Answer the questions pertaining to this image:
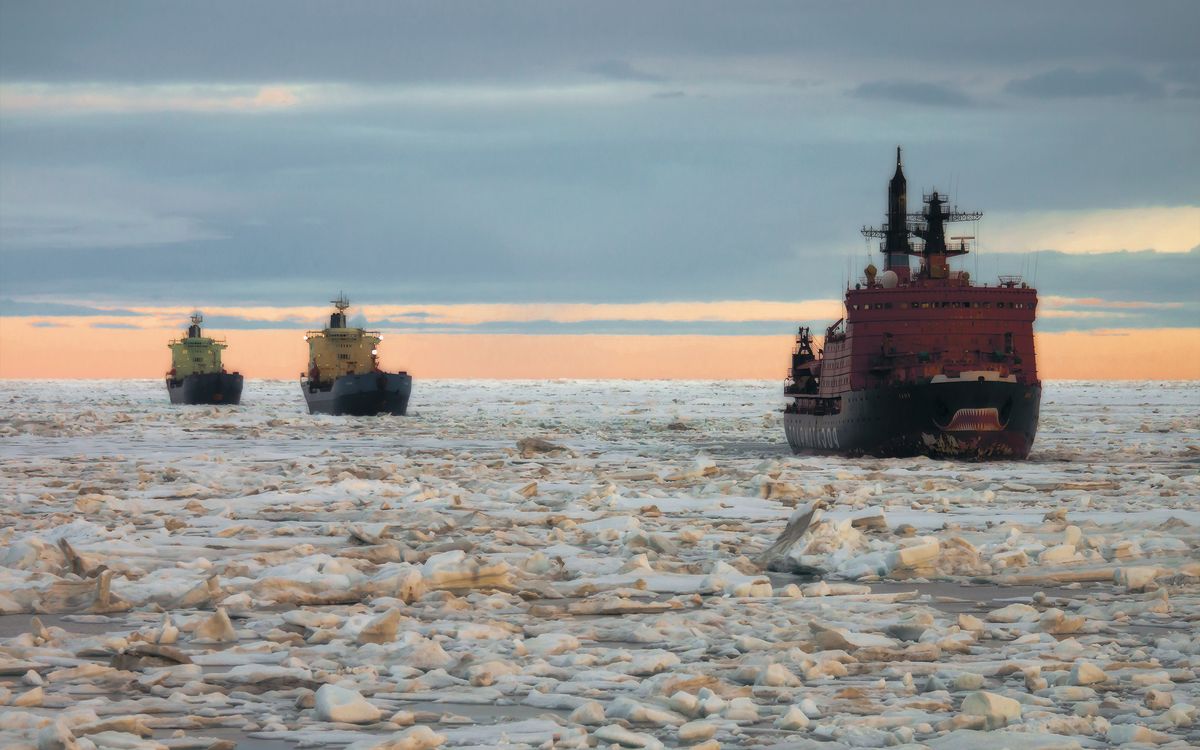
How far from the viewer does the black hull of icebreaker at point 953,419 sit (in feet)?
113

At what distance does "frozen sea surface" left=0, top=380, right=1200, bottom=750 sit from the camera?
24.2 ft

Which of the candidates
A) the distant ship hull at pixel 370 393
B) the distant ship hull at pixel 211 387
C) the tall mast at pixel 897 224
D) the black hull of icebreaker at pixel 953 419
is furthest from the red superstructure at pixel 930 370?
the distant ship hull at pixel 211 387

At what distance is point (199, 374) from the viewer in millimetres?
99312

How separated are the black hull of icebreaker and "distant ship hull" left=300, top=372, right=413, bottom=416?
3895 cm

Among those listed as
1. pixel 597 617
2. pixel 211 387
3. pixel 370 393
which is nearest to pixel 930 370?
pixel 597 617

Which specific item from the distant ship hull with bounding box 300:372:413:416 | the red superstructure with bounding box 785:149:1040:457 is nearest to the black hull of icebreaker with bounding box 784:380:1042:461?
the red superstructure with bounding box 785:149:1040:457

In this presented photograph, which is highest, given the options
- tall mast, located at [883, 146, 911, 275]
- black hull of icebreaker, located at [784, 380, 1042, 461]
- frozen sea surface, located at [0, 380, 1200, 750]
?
tall mast, located at [883, 146, 911, 275]

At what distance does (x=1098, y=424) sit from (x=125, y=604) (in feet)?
193

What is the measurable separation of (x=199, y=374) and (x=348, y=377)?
3274cm

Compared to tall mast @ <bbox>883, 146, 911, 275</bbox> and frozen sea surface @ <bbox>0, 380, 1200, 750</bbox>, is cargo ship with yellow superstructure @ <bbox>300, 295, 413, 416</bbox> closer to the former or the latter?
tall mast @ <bbox>883, 146, 911, 275</bbox>

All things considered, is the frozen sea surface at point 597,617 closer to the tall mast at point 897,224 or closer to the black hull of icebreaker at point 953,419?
the black hull of icebreaker at point 953,419

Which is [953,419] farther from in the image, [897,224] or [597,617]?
[597,617]

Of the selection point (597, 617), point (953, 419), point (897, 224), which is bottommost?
point (597, 617)

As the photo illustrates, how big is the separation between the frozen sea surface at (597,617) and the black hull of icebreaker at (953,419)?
37.7 feet
